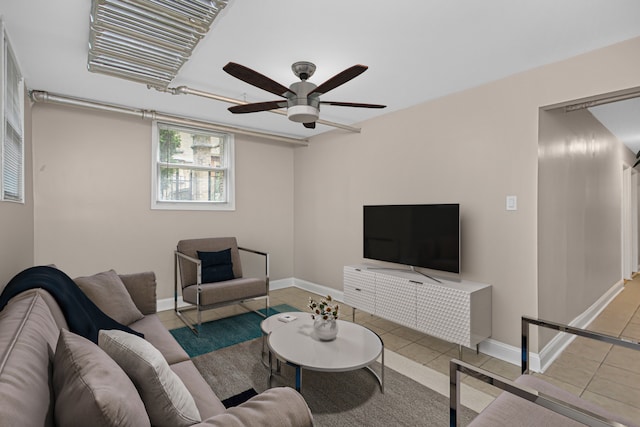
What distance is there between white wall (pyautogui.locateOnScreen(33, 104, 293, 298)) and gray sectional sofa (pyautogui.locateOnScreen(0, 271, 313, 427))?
2.41 m

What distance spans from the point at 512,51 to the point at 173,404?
2.97 meters

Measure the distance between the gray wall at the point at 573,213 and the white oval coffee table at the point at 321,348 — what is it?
158cm

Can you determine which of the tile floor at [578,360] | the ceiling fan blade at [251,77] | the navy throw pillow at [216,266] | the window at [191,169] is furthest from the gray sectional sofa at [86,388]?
the window at [191,169]

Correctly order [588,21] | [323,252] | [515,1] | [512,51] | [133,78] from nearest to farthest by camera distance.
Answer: [515,1], [588,21], [512,51], [133,78], [323,252]

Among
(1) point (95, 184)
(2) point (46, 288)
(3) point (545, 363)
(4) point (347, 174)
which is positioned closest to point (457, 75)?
(4) point (347, 174)

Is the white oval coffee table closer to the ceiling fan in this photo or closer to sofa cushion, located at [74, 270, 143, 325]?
sofa cushion, located at [74, 270, 143, 325]

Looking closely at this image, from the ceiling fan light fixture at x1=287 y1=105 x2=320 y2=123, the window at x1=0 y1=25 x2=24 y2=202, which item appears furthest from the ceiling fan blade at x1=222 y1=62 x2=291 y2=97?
the window at x1=0 y1=25 x2=24 y2=202

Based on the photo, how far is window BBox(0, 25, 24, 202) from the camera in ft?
6.61

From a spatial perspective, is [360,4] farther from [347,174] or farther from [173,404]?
[347,174]

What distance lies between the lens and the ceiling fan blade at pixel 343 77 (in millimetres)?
1795

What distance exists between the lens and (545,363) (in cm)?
271

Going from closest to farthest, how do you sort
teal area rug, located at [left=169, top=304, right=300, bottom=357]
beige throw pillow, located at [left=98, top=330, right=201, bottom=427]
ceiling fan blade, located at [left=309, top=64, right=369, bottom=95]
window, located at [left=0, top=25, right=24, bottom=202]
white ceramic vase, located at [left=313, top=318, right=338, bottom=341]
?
beige throw pillow, located at [left=98, top=330, right=201, bottom=427] < ceiling fan blade, located at [left=309, top=64, right=369, bottom=95] < window, located at [left=0, top=25, right=24, bottom=202] < white ceramic vase, located at [left=313, top=318, right=338, bottom=341] < teal area rug, located at [left=169, top=304, right=300, bottom=357]

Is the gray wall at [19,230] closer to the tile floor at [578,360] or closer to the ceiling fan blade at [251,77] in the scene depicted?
the tile floor at [578,360]

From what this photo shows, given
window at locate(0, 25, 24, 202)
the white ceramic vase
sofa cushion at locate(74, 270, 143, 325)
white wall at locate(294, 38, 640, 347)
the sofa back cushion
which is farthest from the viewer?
white wall at locate(294, 38, 640, 347)
